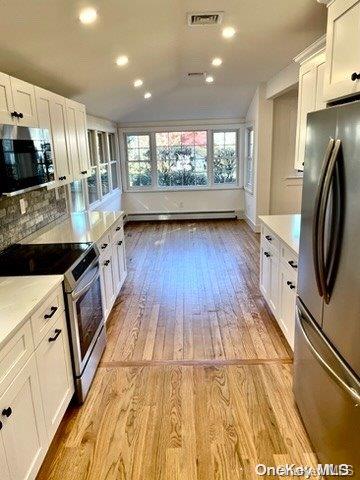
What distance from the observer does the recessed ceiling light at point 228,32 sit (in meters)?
3.48

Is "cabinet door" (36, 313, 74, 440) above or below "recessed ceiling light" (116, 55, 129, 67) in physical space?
below

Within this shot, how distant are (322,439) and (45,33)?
311 centimetres

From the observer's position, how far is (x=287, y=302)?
282 cm

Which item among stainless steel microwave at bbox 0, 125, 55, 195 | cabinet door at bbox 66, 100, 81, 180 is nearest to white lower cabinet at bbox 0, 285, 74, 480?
stainless steel microwave at bbox 0, 125, 55, 195

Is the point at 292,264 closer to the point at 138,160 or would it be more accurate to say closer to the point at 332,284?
the point at 332,284

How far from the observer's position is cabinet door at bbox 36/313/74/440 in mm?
1864

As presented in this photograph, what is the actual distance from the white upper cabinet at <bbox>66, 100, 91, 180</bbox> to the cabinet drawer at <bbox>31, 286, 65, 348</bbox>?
183 cm

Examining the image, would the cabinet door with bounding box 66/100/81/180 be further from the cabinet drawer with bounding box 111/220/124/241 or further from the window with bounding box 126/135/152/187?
the window with bounding box 126/135/152/187

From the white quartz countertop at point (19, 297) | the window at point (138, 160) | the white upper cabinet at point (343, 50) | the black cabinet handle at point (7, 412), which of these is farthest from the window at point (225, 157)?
the black cabinet handle at point (7, 412)

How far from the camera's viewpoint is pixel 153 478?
185cm

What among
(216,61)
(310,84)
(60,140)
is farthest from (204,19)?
(60,140)

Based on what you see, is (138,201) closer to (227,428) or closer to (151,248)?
(151,248)

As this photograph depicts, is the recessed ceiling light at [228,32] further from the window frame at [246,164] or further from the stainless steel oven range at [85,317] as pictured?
the window frame at [246,164]

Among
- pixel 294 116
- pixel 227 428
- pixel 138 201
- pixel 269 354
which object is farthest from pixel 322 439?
pixel 138 201
